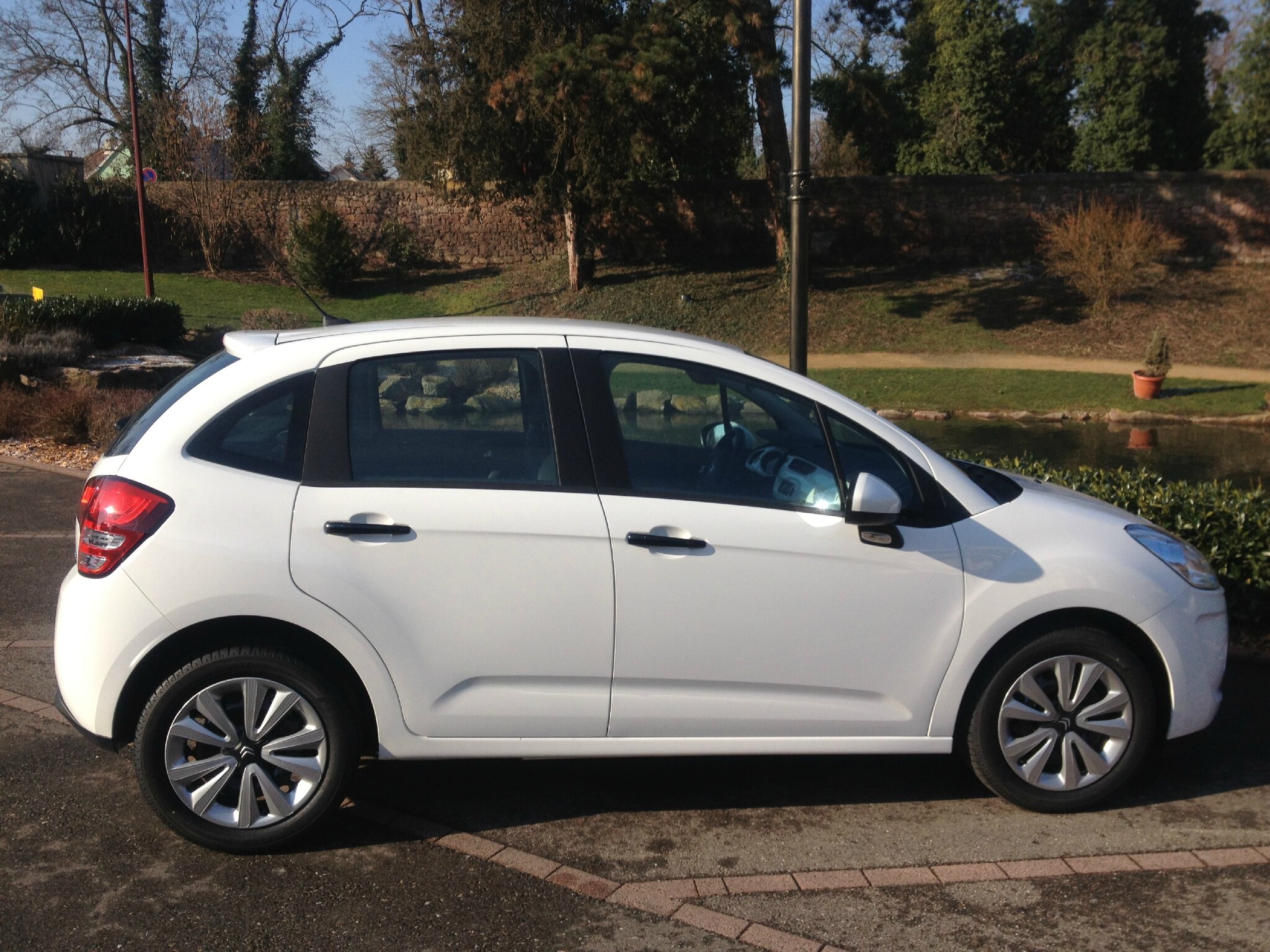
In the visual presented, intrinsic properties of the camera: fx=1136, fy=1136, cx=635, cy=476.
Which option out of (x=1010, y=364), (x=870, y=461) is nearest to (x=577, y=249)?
(x=1010, y=364)

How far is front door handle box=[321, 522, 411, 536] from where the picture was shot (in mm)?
3713

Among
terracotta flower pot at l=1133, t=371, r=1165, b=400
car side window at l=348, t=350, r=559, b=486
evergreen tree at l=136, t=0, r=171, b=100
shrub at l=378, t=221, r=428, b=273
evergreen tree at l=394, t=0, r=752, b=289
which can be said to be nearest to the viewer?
car side window at l=348, t=350, r=559, b=486

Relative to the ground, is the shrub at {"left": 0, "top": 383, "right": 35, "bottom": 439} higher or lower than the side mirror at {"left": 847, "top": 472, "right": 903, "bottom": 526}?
lower

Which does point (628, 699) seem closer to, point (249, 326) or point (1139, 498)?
point (1139, 498)

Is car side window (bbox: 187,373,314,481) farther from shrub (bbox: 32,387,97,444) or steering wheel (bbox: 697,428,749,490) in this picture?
shrub (bbox: 32,387,97,444)

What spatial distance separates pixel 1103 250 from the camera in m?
25.9

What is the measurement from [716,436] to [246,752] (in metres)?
1.97

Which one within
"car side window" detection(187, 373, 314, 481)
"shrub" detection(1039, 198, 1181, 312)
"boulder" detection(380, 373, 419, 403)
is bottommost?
"car side window" detection(187, 373, 314, 481)

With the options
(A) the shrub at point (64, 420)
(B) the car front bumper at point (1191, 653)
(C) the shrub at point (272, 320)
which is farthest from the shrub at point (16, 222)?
(B) the car front bumper at point (1191, 653)

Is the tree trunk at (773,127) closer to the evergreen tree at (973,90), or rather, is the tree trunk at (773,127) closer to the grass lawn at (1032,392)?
the grass lawn at (1032,392)

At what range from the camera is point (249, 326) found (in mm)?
24406

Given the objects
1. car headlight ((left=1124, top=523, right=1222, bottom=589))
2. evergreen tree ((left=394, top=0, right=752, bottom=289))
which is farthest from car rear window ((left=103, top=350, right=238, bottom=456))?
evergreen tree ((left=394, top=0, right=752, bottom=289))

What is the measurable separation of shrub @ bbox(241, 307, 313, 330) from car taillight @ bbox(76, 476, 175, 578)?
2163cm

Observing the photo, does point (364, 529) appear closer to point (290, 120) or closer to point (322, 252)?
point (322, 252)
